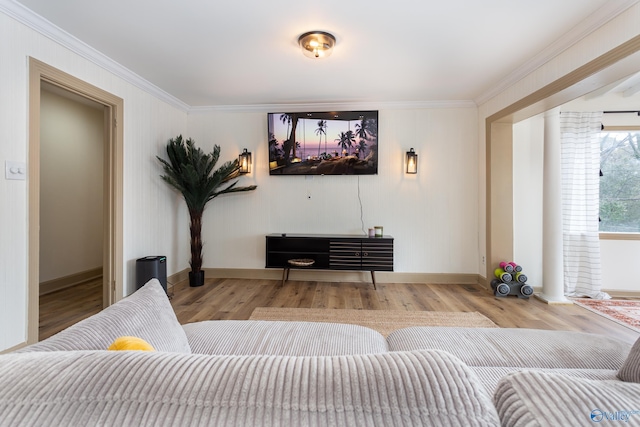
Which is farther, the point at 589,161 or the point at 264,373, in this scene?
the point at 589,161

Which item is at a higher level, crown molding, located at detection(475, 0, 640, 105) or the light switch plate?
crown molding, located at detection(475, 0, 640, 105)

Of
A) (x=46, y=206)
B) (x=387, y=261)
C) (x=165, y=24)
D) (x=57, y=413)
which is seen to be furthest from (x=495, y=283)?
(x=46, y=206)

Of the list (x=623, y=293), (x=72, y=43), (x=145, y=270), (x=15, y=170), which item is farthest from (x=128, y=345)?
(x=623, y=293)

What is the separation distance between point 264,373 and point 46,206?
4.73 m

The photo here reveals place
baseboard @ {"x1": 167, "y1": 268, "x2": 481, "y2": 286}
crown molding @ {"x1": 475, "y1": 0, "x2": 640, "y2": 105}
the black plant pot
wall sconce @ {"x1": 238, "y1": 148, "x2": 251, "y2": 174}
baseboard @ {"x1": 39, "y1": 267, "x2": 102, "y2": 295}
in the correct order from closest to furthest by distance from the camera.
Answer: crown molding @ {"x1": 475, "y1": 0, "x2": 640, "y2": 105} → baseboard @ {"x1": 39, "y1": 267, "x2": 102, "y2": 295} → the black plant pot → baseboard @ {"x1": 167, "y1": 268, "x2": 481, "y2": 286} → wall sconce @ {"x1": 238, "y1": 148, "x2": 251, "y2": 174}

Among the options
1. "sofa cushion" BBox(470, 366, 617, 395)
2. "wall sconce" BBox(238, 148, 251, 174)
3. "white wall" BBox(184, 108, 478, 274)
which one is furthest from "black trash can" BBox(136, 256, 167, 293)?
"sofa cushion" BBox(470, 366, 617, 395)

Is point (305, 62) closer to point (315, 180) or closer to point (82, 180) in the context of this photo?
point (315, 180)

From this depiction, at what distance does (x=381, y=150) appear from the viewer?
400 centimetres

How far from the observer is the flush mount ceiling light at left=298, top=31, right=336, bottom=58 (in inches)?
91.1

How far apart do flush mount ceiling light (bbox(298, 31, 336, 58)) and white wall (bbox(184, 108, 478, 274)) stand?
175 centimetres

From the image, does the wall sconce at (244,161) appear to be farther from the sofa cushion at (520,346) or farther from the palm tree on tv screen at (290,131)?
the sofa cushion at (520,346)

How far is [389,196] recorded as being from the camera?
13.2ft

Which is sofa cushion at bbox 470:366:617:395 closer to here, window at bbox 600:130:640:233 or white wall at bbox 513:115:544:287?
white wall at bbox 513:115:544:287

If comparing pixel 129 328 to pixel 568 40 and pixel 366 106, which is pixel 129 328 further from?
pixel 366 106
